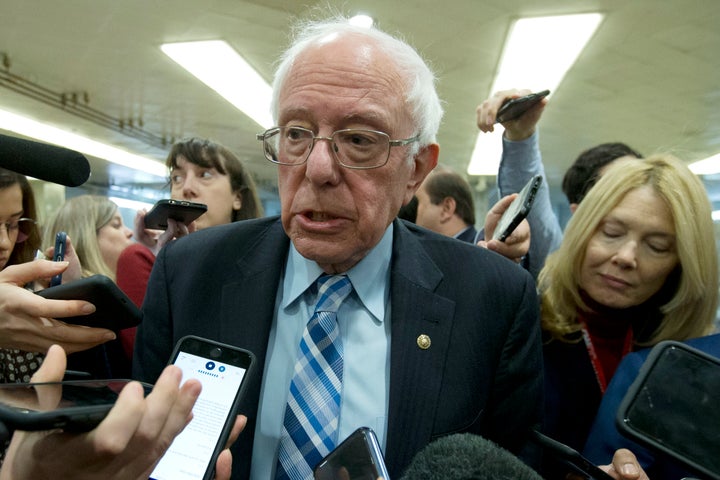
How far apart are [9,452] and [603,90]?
5520mm

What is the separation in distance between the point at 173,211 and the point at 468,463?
60.6 inches

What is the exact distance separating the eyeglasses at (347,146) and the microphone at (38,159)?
584mm

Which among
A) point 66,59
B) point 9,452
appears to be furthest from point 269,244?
point 66,59

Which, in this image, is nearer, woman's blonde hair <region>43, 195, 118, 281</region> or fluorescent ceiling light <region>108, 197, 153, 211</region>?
woman's blonde hair <region>43, 195, 118, 281</region>

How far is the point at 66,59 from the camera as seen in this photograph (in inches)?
187

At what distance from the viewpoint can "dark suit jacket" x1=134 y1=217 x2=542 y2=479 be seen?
3.70 ft

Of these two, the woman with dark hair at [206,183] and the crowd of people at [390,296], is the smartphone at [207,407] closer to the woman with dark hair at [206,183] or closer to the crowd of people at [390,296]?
the crowd of people at [390,296]

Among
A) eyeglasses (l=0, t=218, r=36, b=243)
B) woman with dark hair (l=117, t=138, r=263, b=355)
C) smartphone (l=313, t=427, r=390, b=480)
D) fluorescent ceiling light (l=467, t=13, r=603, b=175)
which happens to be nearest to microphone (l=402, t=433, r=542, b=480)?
smartphone (l=313, t=427, r=390, b=480)

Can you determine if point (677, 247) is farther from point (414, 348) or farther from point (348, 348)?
point (348, 348)

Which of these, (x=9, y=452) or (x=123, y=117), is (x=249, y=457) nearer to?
(x=9, y=452)

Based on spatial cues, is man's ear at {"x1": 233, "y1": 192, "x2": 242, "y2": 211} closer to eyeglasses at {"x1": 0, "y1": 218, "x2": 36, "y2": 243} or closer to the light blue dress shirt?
eyeglasses at {"x1": 0, "y1": 218, "x2": 36, "y2": 243}

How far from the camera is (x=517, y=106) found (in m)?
1.65

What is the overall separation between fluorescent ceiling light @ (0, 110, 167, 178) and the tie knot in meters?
4.86

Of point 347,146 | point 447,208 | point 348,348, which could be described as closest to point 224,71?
point 447,208
